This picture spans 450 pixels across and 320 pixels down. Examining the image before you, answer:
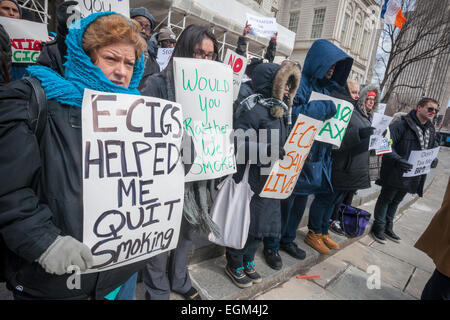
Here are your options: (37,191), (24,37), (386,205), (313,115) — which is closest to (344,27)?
(386,205)

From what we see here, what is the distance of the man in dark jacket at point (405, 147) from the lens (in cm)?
346

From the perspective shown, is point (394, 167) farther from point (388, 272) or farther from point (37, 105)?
point (37, 105)

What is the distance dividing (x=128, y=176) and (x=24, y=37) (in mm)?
2465

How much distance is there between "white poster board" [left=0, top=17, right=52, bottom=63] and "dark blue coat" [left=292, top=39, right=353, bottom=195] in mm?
2655

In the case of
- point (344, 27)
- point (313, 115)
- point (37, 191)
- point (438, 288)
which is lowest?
point (438, 288)

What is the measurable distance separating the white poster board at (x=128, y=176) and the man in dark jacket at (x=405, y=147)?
3.52 meters

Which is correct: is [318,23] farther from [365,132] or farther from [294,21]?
[365,132]

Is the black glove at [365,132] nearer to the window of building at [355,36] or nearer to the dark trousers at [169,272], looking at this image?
the dark trousers at [169,272]

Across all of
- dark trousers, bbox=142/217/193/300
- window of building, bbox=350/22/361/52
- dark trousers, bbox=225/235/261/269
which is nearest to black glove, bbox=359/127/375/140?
dark trousers, bbox=225/235/261/269

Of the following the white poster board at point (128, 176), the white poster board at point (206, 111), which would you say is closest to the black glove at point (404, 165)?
the white poster board at point (206, 111)

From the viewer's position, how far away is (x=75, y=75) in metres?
0.99

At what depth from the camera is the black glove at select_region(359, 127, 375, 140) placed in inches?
106
